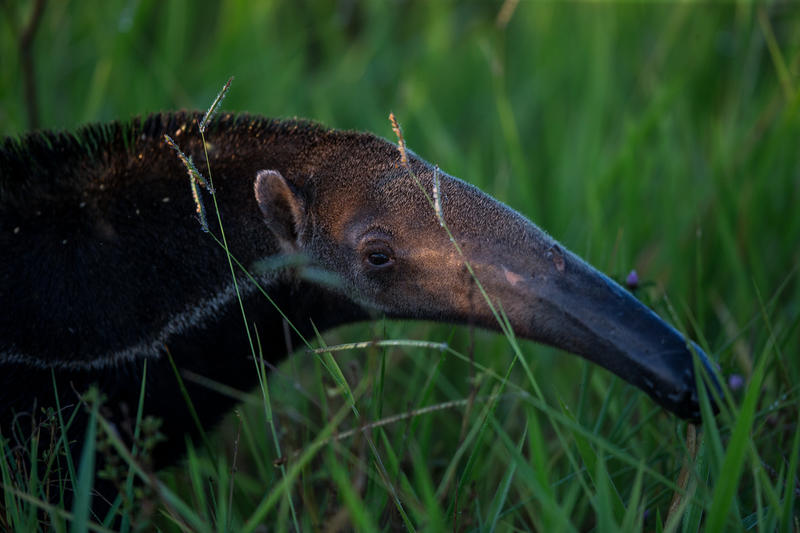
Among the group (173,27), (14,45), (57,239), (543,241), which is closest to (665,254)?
(543,241)

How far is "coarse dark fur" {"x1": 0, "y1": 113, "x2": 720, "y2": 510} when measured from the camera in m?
2.58

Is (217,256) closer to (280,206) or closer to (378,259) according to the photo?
(280,206)

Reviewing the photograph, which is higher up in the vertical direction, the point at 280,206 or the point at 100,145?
the point at 100,145

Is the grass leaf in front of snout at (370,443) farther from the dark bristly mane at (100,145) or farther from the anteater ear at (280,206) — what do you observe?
the dark bristly mane at (100,145)

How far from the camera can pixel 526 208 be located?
15.0ft

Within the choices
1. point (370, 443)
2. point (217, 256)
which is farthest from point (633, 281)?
point (217, 256)

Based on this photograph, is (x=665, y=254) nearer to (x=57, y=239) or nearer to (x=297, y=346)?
(x=297, y=346)

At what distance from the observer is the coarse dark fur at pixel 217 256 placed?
258 centimetres

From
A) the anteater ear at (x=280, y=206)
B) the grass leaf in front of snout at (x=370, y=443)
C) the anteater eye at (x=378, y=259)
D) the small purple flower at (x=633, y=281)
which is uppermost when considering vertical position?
the anteater ear at (x=280, y=206)

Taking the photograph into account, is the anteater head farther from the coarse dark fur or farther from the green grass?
the green grass

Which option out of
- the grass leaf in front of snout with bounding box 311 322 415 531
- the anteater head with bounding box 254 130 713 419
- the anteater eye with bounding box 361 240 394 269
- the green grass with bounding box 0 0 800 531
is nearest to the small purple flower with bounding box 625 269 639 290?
the green grass with bounding box 0 0 800 531

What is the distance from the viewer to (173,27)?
225 inches

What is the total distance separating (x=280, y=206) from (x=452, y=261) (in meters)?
0.64

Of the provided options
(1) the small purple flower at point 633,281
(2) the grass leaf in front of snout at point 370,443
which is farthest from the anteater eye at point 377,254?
(1) the small purple flower at point 633,281
